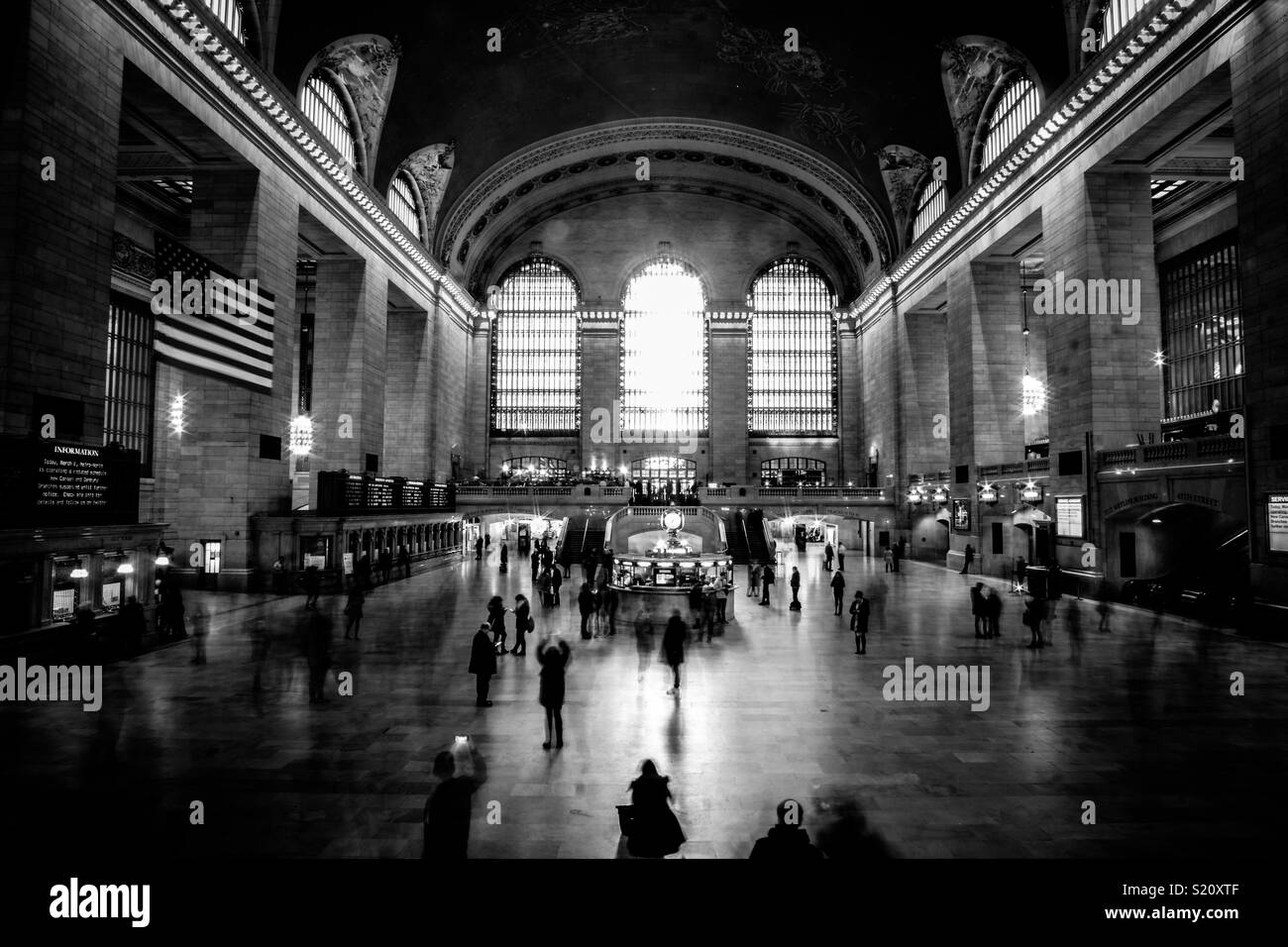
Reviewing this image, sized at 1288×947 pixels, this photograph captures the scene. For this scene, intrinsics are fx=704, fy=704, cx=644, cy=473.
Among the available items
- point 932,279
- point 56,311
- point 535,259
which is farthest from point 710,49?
point 56,311

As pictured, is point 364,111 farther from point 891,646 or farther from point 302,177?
point 891,646

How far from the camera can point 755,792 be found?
19.9 feet

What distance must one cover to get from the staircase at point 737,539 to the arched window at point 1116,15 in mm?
19376

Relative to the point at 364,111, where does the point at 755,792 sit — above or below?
below

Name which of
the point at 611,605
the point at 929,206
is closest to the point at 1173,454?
the point at 611,605

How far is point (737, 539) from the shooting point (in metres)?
30.8

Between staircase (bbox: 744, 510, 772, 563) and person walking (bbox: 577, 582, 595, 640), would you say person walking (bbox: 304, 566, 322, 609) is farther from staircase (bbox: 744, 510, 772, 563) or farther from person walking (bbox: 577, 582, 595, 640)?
staircase (bbox: 744, 510, 772, 563)

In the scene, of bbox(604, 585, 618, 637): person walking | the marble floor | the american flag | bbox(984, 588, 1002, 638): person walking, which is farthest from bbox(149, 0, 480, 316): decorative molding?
bbox(984, 588, 1002, 638): person walking

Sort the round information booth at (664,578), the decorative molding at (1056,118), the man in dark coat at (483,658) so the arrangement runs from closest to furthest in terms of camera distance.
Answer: the man in dark coat at (483,658) → the round information booth at (664,578) → the decorative molding at (1056,118)

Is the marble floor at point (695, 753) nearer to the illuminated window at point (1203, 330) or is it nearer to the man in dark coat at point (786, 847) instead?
the man in dark coat at point (786, 847)

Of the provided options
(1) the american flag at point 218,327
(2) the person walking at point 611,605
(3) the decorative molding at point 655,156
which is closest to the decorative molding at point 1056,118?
(3) the decorative molding at point 655,156

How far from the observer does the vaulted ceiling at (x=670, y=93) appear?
2467 cm

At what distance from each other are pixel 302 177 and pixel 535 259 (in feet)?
75.1

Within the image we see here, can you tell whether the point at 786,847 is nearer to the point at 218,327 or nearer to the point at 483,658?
the point at 483,658
